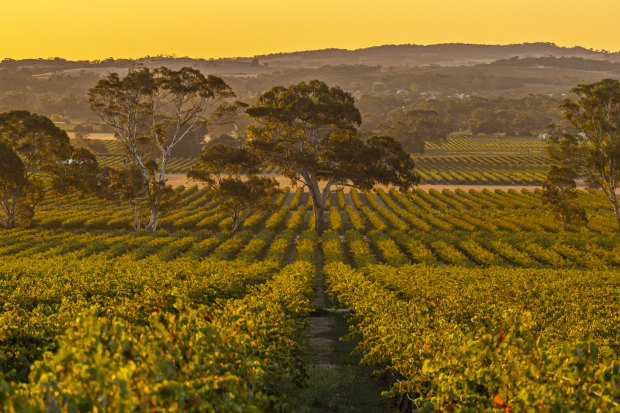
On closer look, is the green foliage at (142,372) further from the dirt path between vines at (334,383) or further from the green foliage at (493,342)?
the dirt path between vines at (334,383)

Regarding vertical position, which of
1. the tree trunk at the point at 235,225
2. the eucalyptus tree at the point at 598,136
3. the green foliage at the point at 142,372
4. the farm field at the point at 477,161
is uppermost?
the eucalyptus tree at the point at 598,136

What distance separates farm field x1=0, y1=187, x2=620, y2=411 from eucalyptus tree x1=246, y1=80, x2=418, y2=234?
575 cm

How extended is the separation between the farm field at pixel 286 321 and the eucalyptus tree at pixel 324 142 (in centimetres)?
575

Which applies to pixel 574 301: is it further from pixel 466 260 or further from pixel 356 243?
pixel 356 243

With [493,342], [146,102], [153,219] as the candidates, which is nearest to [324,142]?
[153,219]

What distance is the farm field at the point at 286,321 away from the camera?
15.7 feet

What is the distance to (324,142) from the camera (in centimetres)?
4366

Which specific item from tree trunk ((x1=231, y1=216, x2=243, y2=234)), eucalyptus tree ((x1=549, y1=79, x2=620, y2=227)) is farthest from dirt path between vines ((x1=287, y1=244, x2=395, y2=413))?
eucalyptus tree ((x1=549, y1=79, x2=620, y2=227))

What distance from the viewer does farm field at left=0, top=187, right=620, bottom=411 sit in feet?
15.7

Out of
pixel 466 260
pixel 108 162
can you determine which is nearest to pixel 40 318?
pixel 466 260

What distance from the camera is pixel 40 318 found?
9539 millimetres

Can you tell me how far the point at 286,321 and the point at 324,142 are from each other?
33.8 meters

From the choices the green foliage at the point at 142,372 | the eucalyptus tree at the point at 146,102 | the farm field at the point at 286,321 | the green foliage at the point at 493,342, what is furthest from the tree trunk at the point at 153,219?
the green foliage at the point at 142,372

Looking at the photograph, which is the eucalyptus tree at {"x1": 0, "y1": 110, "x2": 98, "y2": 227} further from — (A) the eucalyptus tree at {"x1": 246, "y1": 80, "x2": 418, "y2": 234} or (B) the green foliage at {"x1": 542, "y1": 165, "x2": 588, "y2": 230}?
(B) the green foliage at {"x1": 542, "y1": 165, "x2": 588, "y2": 230}
